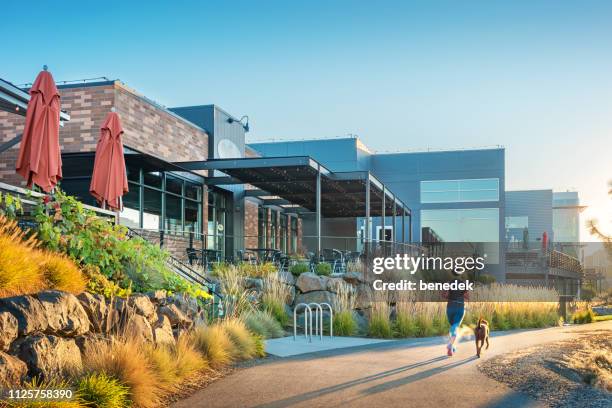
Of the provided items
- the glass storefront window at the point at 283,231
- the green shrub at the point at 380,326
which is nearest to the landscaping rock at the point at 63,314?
the green shrub at the point at 380,326

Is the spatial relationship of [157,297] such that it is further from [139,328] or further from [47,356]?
[47,356]

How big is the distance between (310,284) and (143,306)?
807 centimetres

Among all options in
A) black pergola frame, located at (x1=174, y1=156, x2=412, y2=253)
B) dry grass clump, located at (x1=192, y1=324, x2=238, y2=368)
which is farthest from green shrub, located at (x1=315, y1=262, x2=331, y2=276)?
dry grass clump, located at (x1=192, y1=324, x2=238, y2=368)

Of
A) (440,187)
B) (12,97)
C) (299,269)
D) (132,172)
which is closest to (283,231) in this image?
(440,187)

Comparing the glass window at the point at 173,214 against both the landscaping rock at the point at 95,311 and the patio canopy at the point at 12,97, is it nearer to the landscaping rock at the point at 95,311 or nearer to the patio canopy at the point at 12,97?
the patio canopy at the point at 12,97

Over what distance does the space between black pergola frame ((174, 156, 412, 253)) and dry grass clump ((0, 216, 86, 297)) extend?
10.7m

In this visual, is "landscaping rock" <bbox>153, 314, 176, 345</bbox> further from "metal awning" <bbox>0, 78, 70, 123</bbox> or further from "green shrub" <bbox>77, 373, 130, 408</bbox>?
"metal awning" <bbox>0, 78, 70, 123</bbox>

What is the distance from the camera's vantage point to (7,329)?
5695 mm

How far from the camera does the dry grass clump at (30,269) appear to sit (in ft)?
21.1

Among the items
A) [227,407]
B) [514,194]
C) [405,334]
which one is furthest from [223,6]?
[514,194]

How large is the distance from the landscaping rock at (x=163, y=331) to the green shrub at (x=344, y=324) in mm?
5603

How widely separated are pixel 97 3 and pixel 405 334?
32.9 ft

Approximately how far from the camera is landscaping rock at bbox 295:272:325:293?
15.8 meters

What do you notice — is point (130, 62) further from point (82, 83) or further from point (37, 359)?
point (37, 359)
